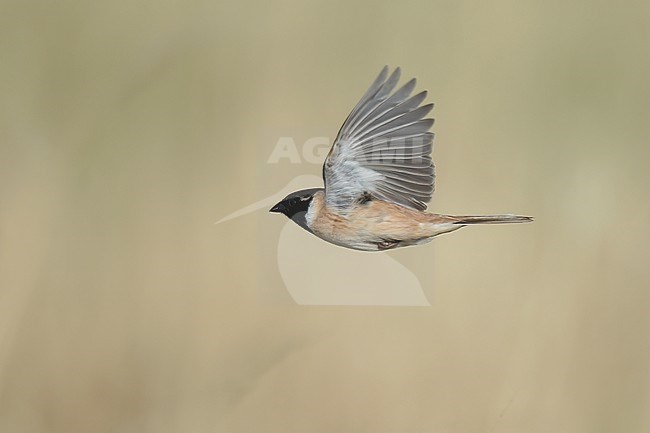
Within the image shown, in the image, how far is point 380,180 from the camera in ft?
2.13

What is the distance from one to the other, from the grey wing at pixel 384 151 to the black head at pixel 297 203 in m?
0.02

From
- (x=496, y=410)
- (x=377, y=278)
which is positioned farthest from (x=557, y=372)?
(x=377, y=278)

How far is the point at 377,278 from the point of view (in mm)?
815

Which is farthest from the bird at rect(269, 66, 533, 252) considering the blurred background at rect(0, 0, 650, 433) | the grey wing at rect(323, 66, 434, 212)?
the blurred background at rect(0, 0, 650, 433)

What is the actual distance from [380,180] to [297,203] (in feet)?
0.21

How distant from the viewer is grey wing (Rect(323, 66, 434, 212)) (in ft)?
2.05

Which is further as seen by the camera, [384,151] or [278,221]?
[278,221]

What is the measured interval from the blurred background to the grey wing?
16 centimetres

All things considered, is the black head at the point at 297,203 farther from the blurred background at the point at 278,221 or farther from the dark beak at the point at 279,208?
the blurred background at the point at 278,221

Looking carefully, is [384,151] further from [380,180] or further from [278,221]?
[278,221]

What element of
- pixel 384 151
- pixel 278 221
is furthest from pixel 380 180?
pixel 278 221

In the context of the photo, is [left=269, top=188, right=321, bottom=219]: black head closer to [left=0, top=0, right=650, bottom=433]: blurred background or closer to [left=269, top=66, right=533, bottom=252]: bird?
[left=269, top=66, right=533, bottom=252]: bird

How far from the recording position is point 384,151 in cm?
64

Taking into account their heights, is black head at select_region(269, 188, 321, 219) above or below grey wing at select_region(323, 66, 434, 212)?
below
